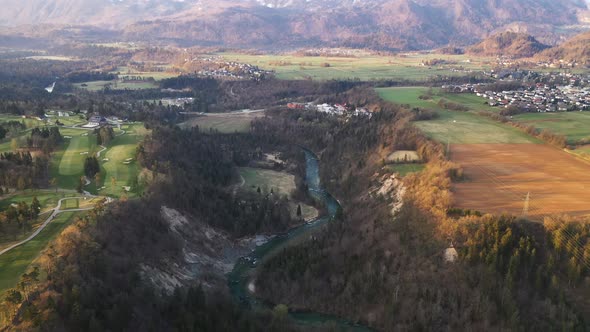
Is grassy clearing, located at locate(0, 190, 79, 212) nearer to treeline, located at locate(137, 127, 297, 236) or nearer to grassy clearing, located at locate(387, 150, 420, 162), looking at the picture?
treeline, located at locate(137, 127, 297, 236)

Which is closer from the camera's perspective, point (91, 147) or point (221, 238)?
point (221, 238)

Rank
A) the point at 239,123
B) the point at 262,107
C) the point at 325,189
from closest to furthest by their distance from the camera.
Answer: the point at 325,189 < the point at 239,123 < the point at 262,107

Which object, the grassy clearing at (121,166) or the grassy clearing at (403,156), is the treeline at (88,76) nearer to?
the grassy clearing at (121,166)

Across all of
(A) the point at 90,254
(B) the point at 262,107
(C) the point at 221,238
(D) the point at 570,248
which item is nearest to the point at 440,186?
(D) the point at 570,248

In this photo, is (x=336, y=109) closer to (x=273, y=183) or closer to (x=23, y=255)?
(x=273, y=183)

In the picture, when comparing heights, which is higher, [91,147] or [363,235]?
[91,147]

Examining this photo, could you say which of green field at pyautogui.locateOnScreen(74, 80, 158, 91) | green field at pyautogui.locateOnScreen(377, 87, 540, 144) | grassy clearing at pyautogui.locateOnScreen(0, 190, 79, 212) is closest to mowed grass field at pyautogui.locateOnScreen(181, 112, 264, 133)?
green field at pyautogui.locateOnScreen(74, 80, 158, 91)

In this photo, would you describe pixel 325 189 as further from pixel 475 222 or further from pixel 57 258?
pixel 57 258

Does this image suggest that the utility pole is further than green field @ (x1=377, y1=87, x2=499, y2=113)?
No
